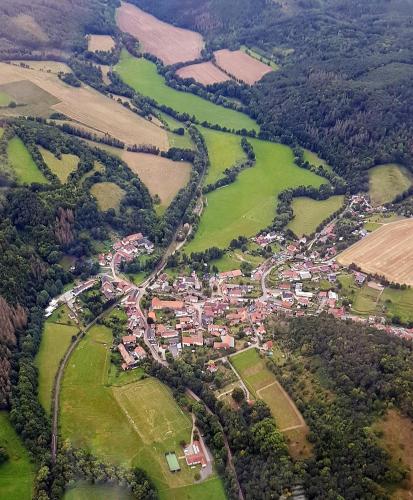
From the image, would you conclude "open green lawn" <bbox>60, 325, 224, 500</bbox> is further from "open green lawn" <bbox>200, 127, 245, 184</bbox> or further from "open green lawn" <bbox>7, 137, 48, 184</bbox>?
"open green lawn" <bbox>200, 127, 245, 184</bbox>

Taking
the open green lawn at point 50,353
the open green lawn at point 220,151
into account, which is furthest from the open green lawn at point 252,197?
the open green lawn at point 50,353

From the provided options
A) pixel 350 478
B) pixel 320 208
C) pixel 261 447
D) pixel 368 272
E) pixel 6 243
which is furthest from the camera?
pixel 320 208

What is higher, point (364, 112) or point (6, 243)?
point (364, 112)

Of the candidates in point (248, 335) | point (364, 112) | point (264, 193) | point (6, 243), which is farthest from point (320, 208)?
point (6, 243)

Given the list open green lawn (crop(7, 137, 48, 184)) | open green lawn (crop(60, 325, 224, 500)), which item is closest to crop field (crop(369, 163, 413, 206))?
open green lawn (crop(7, 137, 48, 184))

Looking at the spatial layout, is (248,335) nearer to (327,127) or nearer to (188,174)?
(188,174)

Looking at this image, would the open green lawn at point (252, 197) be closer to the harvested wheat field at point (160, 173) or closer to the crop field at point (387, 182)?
the harvested wheat field at point (160, 173)
